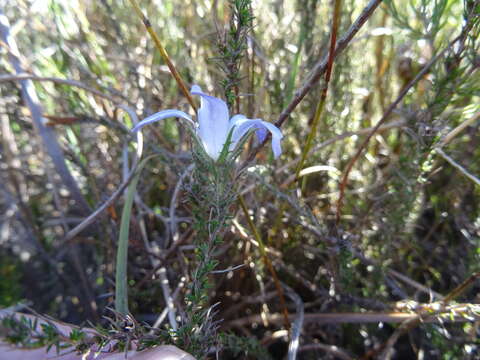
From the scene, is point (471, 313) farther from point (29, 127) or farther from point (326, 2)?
point (29, 127)

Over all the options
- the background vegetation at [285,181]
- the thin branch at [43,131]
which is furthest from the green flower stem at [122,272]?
the thin branch at [43,131]

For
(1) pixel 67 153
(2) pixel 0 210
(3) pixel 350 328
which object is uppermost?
(1) pixel 67 153

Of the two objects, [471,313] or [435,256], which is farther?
[435,256]

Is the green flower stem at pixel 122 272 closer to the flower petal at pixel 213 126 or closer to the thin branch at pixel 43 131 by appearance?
the flower petal at pixel 213 126

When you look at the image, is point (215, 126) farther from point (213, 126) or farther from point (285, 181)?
point (285, 181)

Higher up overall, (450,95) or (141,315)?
(450,95)

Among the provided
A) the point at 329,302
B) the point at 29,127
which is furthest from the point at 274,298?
the point at 29,127

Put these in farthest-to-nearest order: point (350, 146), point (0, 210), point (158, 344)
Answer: point (0, 210) < point (350, 146) < point (158, 344)
